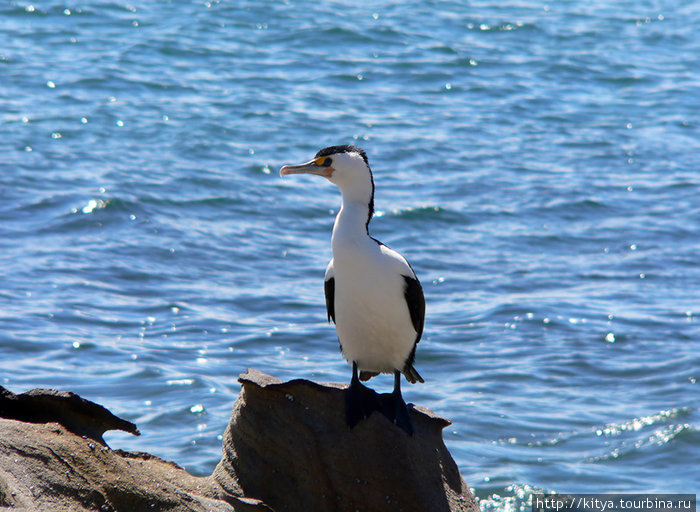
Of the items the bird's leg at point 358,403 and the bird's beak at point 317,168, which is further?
the bird's beak at point 317,168

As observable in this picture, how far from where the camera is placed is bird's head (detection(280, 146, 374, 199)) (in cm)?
577

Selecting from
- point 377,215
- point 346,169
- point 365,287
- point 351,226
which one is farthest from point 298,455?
point 377,215

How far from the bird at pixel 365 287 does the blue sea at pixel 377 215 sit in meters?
1.96

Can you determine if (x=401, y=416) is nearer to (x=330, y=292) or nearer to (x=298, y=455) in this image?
(x=298, y=455)

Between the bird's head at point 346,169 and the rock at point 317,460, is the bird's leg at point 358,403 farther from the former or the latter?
the bird's head at point 346,169

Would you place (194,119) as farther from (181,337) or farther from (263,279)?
(181,337)

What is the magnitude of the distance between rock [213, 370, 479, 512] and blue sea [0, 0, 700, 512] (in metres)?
2.17

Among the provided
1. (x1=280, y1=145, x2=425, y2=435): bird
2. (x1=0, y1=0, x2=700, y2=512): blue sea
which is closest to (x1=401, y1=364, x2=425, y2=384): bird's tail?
(x1=280, y1=145, x2=425, y2=435): bird

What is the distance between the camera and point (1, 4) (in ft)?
62.6

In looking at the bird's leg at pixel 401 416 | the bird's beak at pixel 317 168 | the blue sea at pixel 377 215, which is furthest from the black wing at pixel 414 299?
the blue sea at pixel 377 215

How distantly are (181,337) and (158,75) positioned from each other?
8282 mm

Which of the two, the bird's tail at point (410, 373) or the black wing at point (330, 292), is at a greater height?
the black wing at point (330, 292)

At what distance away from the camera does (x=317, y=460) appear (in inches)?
205

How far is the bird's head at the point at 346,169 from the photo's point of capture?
5.77 metres
